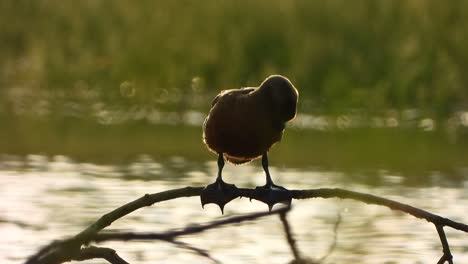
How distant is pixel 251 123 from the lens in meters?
4.98

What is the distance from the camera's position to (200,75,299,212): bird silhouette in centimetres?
488

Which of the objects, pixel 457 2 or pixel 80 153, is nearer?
pixel 80 153

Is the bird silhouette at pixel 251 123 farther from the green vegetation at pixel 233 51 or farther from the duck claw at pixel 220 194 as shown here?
the green vegetation at pixel 233 51

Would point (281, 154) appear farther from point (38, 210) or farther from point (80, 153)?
point (38, 210)

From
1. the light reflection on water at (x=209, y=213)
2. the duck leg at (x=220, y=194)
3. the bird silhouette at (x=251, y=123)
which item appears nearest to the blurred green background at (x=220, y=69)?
the light reflection on water at (x=209, y=213)

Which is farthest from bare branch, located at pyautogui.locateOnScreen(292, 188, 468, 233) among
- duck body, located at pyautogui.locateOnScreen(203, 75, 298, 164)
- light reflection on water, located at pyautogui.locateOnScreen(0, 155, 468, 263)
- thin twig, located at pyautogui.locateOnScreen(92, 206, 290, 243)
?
light reflection on water, located at pyautogui.locateOnScreen(0, 155, 468, 263)

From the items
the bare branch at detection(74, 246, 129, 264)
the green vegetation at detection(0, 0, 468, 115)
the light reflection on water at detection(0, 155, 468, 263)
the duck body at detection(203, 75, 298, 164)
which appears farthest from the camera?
the green vegetation at detection(0, 0, 468, 115)

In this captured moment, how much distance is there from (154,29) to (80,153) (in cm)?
380

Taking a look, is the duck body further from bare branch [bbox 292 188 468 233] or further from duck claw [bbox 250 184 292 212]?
bare branch [bbox 292 188 468 233]

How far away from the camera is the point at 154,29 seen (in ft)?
50.3

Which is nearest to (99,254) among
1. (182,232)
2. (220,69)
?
(182,232)

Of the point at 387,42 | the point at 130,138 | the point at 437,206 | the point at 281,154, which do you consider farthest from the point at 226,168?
the point at 387,42

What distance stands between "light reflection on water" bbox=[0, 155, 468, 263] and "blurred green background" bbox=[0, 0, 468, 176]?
1.12 metres

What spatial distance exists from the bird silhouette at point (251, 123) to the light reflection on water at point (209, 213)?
7.96 ft
